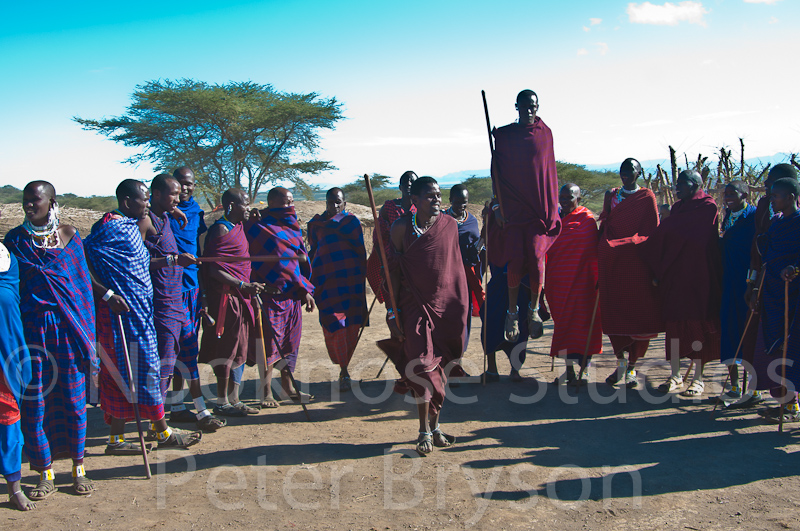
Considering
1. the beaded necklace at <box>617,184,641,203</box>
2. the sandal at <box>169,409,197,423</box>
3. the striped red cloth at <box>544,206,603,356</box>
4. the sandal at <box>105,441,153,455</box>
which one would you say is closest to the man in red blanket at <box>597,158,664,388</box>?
the beaded necklace at <box>617,184,641,203</box>

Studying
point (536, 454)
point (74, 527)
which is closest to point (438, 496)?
point (536, 454)

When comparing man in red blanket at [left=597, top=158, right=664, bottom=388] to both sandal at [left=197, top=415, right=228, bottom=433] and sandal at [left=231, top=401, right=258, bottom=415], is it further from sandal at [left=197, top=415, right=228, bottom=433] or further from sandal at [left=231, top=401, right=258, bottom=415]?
sandal at [left=197, top=415, right=228, bottom=433]

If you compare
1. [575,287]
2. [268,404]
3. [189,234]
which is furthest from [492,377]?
[189,234]

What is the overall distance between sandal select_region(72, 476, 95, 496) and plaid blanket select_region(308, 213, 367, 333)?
272cm

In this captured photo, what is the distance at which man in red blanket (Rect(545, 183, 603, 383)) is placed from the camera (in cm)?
626

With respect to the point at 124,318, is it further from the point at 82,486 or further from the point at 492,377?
the point at 492,377

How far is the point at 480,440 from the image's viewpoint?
16.4ft

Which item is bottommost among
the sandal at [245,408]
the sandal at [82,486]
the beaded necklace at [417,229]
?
the sandal at [82,486]

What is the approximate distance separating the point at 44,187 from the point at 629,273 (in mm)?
5293

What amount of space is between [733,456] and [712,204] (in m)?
2.46

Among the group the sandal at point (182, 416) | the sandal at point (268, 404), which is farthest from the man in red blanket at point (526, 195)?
the sandal at point (182, 416)

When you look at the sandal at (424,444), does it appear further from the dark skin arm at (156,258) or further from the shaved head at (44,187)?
the shaved head at (44,187)

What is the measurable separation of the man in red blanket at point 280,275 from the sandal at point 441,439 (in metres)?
1.61

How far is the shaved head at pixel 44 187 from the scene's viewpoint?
397 cm
